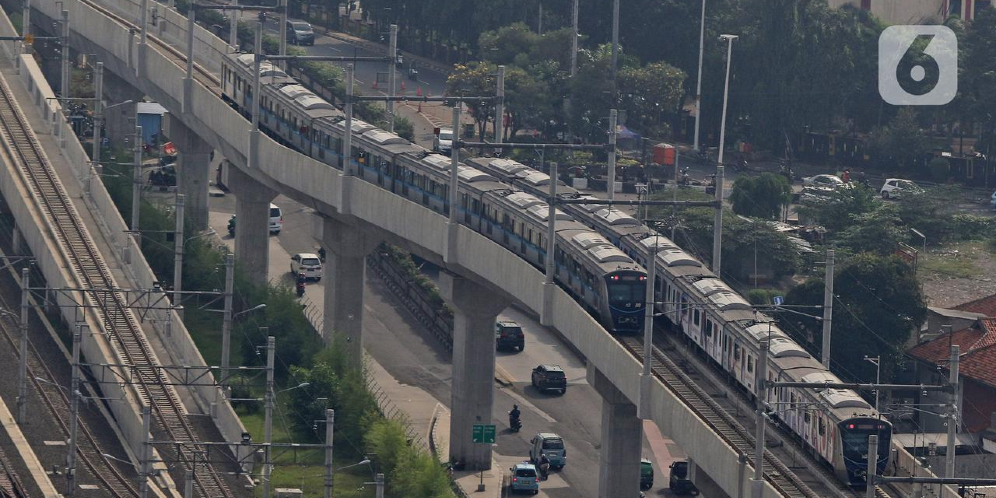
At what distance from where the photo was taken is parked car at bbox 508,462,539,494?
92938 millimetres

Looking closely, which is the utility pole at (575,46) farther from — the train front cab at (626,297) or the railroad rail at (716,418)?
the railroad rail at (716,418)

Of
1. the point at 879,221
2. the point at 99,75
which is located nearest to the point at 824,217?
the point at 879,221

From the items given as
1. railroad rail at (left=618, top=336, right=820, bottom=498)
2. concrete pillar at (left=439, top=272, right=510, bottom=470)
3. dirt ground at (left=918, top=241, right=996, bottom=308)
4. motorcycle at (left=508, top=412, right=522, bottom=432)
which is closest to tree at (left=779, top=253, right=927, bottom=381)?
dirt ground at (left=918, top=241, right=996, bottom=308)

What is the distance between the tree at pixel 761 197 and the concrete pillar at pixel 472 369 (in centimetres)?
3943

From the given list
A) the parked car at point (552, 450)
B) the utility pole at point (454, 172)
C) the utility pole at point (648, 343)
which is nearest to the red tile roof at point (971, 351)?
the parked car at point (552, 450)

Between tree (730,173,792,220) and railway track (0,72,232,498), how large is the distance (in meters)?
43.3

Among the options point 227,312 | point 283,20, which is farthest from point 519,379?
point 227,312

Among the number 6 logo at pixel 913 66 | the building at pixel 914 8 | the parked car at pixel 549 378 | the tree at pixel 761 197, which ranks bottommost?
the parked car at pixel 549 378

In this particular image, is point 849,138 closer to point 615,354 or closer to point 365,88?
point 365,88

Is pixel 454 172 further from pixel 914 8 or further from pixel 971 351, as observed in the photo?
pixel 914 8

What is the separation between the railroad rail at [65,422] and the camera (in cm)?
8350

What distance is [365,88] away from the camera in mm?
164125

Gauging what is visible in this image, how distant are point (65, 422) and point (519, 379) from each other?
94.0ft

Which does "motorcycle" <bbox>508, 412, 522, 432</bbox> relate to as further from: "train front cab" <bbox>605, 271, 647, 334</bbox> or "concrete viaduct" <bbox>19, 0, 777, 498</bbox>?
"train front cab" <bbox>605, 271, 647, 334</bbox>
